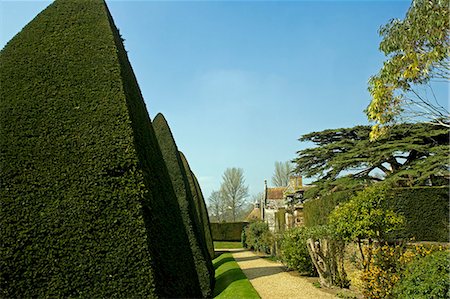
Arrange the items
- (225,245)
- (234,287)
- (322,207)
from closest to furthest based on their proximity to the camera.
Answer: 1. (234,287)
2. (322,207)
3. (225,245)

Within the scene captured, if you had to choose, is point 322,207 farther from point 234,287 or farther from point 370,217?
point 370,217

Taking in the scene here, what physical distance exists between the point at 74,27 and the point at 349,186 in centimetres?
1906

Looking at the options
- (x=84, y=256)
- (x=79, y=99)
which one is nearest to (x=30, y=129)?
(x=79, y=99)

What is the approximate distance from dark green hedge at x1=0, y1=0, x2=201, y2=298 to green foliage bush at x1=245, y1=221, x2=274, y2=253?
16.9m

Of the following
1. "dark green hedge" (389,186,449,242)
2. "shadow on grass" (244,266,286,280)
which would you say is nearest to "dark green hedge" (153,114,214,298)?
"shadow on grass" (244,266,286,280)

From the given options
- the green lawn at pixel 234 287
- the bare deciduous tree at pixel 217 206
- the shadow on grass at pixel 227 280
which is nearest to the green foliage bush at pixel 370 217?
the green lawn at pixel 234 287

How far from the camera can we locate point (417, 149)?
19.4m

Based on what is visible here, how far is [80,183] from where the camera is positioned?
2.89m

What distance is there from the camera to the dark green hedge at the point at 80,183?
2.65 m

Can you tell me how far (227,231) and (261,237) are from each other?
16215 millimetres

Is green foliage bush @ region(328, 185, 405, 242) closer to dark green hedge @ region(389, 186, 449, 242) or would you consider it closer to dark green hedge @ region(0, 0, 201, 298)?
dark green hedge @ region(0, 0, 201, 298)

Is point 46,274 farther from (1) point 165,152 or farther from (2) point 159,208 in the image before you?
(1) point 165,152

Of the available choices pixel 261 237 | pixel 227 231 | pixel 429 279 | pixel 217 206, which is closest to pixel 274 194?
pixel 227 231

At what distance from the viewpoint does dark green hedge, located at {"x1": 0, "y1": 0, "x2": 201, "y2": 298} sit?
8.71 ft
